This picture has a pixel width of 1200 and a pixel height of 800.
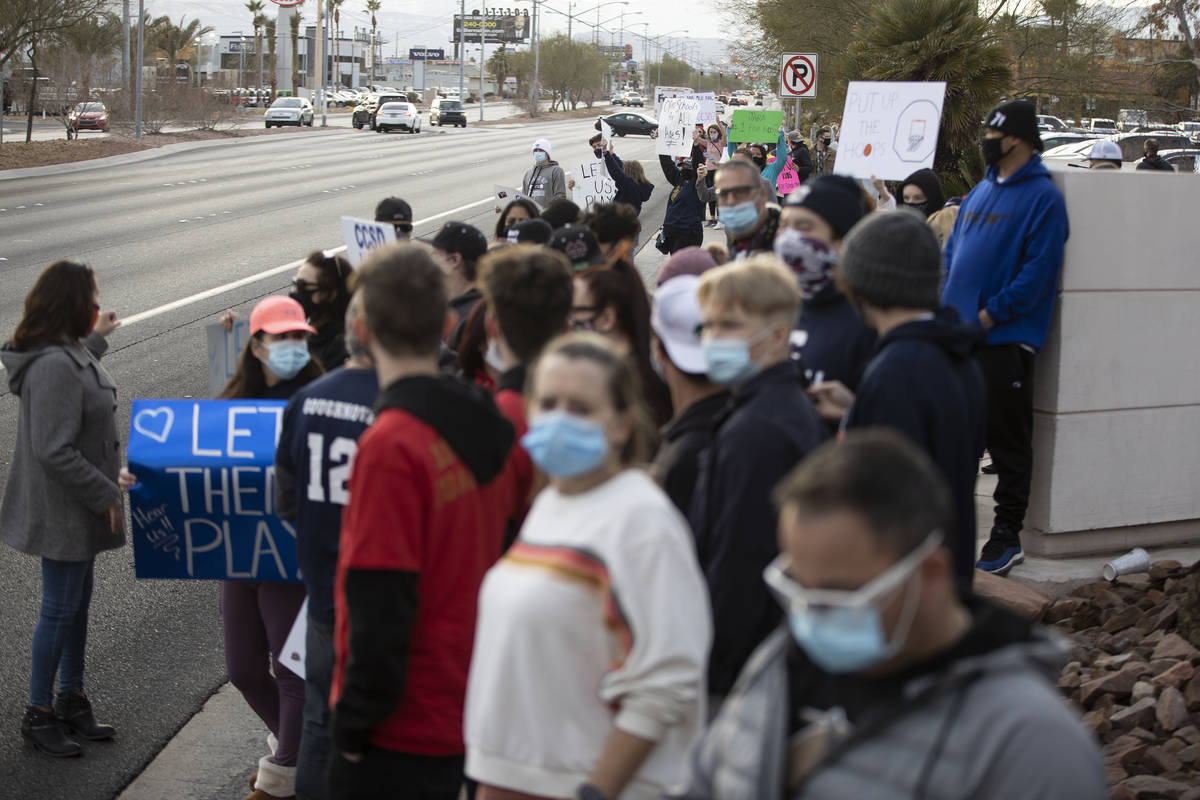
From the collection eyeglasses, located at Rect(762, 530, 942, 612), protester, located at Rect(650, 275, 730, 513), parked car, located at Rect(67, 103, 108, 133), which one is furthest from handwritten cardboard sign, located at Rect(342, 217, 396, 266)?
parked car, located at Rect(67, 103, 108, 133)

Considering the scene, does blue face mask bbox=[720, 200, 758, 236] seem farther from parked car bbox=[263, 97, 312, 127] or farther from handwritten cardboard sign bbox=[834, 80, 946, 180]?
parked car bbox=[263, 97, 312, 127]

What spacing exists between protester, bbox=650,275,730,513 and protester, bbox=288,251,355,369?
86.2 inches

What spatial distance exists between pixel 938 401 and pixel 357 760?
1.69 metres

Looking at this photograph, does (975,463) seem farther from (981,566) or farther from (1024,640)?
(981,566)

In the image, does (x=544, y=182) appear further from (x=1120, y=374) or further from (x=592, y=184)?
(x=1120, y=374)

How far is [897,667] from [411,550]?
1299 millimetres

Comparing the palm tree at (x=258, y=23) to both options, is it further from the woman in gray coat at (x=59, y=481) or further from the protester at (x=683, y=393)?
the protester at (x=683, y=393)

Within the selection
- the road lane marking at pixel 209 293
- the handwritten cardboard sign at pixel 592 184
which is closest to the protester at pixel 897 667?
the road lane marking at pixel 209 293

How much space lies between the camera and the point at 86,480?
4707mm

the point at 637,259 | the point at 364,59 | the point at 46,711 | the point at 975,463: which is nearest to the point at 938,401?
the point at 975,463

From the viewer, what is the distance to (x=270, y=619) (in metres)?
4.49

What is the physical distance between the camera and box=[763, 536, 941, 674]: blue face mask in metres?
1.78

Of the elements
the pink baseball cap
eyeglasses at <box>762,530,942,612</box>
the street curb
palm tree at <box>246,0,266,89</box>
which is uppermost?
palm tree at <box>246,0,266,89</box>

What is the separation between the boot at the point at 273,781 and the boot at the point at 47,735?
0.82m
